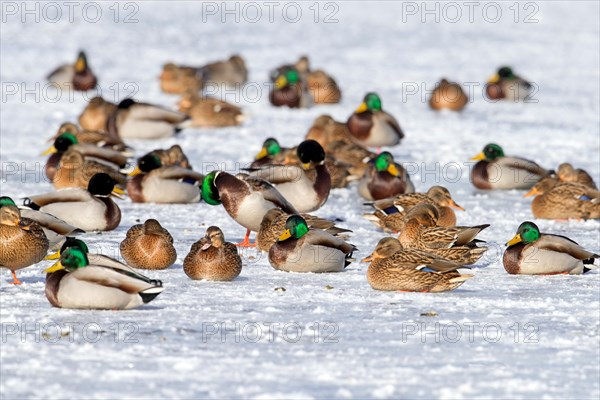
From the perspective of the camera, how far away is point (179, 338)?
21.4 feet

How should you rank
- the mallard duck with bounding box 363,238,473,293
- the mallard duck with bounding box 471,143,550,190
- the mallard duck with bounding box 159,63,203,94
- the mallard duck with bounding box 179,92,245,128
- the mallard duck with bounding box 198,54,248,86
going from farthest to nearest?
the mallard duck with bounding box 198,54,248,86
the mallard duck with bounding box 159,63,203,94
the mallard duck with bounding box 179,92,245,128
the mallard duck with bounding box 471,143,550,190
the mallard duck with bounding box 363,238,473,293

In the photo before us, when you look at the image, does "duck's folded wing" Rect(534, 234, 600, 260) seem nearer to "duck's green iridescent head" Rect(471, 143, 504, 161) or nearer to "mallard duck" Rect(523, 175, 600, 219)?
"mallard duck" Rect(523, 175, 600, 219)

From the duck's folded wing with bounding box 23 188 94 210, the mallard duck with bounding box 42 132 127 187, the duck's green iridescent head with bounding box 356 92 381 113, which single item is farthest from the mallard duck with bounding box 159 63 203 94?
the duck's folded wing with bounding box 23 188 94 210

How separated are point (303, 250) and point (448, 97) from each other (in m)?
11.9

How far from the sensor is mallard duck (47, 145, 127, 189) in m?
12.7

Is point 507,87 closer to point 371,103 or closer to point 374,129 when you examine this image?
point 371,103

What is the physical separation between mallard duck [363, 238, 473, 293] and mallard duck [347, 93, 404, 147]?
28.4 feet

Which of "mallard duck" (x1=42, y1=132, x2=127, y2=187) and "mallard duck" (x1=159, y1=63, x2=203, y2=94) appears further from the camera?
"mallard duck" (x1=159, y1=63, x2=203, y2=94)

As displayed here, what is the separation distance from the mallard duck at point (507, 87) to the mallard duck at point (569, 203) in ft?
34.9

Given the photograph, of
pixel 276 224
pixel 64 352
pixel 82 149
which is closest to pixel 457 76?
pixel 82 149

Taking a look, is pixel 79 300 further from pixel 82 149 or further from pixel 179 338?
pixel 82 149

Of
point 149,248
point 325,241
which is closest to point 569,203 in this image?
point 325,241

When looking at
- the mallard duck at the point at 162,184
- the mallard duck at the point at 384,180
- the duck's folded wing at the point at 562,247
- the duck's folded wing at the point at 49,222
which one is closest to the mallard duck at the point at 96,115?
the mallard duck at the point at 162,184

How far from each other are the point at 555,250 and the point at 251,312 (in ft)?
8.27
